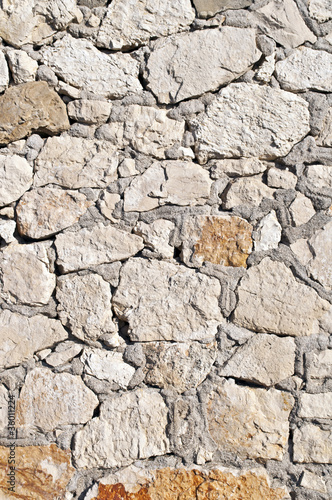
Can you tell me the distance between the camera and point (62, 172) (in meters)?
1.82

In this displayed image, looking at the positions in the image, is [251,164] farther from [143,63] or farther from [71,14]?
[71,14]

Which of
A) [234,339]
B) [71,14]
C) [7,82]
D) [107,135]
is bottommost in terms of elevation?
[234,339]

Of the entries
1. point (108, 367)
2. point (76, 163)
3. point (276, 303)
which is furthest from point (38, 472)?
point (76, 163)

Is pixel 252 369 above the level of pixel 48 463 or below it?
above

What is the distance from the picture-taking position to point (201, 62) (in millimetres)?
1821

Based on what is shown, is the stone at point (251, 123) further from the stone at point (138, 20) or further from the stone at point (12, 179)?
the stone at point (12, 179)

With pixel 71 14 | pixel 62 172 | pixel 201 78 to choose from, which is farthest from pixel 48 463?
pixel 71 14

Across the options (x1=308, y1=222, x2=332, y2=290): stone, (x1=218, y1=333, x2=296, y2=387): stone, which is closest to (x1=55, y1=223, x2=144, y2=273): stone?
(x1=218, y1=333, x2=296, y2=387): stone

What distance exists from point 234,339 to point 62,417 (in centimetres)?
76

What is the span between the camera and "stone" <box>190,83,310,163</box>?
180cm

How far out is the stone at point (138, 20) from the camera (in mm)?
1839

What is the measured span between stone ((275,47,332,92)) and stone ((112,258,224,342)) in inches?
35.4

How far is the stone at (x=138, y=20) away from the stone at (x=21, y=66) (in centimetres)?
31

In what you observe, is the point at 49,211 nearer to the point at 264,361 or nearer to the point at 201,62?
the point at 201,62
